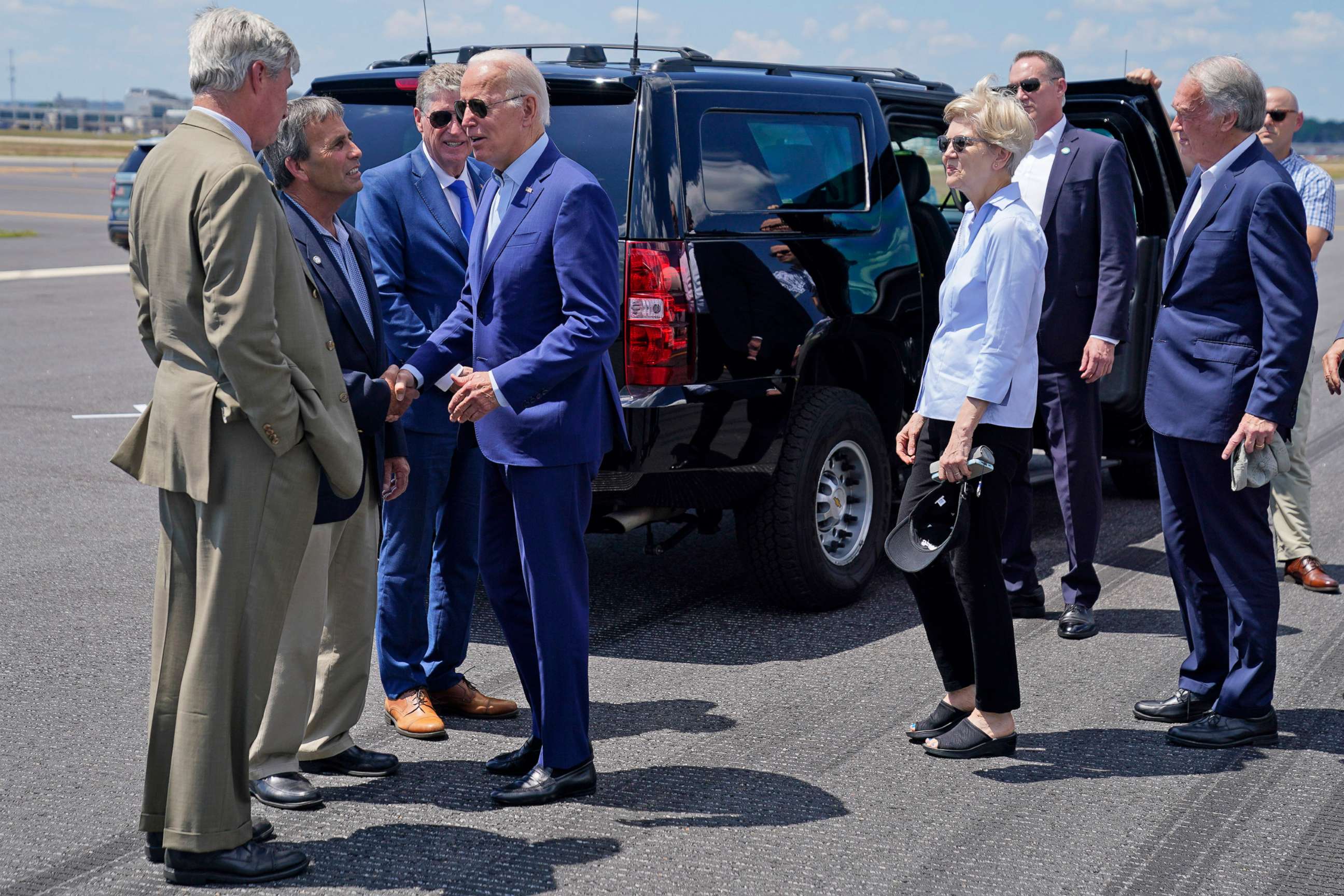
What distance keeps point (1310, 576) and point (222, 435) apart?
15.3 feet

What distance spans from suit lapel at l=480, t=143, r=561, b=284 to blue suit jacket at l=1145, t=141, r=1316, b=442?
6.50 ft

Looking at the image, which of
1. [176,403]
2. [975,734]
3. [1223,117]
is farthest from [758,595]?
[176,403]

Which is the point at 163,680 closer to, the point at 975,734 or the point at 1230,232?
the point at 975,734

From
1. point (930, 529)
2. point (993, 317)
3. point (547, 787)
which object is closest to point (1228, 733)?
point (930, 529)

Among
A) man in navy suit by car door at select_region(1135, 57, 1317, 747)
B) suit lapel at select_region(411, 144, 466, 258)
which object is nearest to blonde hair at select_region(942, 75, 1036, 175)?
man in navy suit by car door at select_region(1135, 57, 1317, 747)

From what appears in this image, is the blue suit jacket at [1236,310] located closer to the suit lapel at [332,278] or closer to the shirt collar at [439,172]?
the shirt collar at [439,172]

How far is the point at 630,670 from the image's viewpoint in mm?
4938

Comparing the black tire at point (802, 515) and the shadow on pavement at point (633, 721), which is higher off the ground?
the black tire at point (802, 515)

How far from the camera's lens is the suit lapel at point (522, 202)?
12.0ft

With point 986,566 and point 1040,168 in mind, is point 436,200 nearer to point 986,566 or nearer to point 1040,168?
point 986,566

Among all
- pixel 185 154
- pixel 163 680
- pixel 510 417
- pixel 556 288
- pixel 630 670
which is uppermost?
pixel 185 154

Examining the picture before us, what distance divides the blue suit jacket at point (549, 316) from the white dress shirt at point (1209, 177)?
1.86m

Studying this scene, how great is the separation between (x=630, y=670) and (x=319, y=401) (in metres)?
1.97

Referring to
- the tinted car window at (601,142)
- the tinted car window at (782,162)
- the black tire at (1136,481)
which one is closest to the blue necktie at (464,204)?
the tinted car window at (601,142)
